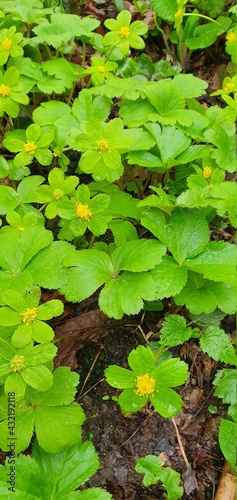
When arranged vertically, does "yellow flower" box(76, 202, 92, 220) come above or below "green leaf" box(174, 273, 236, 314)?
above

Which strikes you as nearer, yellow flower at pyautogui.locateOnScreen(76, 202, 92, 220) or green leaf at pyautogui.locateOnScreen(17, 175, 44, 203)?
yellow flower at pyautogui.locateOnScreen(76, 202, 92, 220)

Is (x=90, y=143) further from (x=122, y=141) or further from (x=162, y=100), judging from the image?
(x=162, y=100)

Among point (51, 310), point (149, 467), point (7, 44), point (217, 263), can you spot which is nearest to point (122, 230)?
point (217, 263)

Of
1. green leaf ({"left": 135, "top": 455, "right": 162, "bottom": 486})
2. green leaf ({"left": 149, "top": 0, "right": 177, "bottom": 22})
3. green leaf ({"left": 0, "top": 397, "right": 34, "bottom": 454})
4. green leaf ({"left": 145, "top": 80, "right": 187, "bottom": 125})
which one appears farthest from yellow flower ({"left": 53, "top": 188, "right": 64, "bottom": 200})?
green leaf ({"left": 149, "top": 0, "right": 177, "bottom": 22})

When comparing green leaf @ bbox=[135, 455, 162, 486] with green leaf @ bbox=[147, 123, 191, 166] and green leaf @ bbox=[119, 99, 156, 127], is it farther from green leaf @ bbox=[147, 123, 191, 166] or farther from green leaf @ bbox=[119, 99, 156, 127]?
green leaf @ bbox=[119, 99, 156, 127]

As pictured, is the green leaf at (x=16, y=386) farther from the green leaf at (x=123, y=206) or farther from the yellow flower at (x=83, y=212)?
the green leaf at (x=123, y=206)

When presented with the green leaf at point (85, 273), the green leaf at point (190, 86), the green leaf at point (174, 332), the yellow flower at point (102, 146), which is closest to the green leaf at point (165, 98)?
the green leaf at point (190, 86)

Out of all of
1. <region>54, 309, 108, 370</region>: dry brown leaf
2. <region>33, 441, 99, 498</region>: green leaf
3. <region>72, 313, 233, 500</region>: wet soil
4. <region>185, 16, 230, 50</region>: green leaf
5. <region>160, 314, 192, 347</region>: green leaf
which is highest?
<region>185, 16, 230, 50</region>: green leaf
